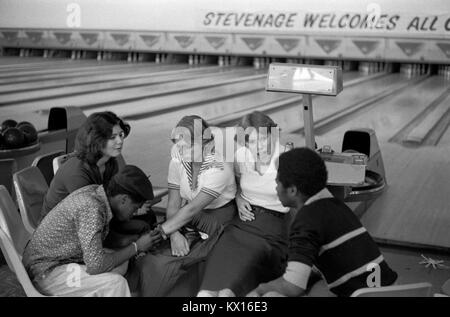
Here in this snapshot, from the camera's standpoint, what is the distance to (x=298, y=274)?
1.56 m

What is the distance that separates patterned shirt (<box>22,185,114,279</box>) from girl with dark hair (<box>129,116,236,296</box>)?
0.29 metres

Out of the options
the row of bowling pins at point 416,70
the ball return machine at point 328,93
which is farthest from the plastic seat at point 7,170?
the row of bowling pins at point 416,70

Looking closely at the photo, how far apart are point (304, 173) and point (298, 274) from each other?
30cm

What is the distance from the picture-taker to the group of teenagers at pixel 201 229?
5.37 feet

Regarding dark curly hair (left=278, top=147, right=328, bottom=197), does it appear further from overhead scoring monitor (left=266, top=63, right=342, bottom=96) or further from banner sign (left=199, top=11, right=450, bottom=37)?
banner sign (left=199, top=11, right=450, bottom=37)

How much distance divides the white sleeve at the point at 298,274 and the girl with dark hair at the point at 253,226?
315mm

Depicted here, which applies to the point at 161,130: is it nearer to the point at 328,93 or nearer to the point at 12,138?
the point at 12,138

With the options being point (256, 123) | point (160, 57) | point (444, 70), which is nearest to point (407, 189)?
point (256, 123)

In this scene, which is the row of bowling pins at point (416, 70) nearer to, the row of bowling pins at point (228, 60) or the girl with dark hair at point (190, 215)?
the row of bowling pins at point (228, 60)

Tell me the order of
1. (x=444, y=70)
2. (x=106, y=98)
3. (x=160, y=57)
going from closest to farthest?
1. (x=106, y=98)
2. (x=444, y=70)
3. (x=160, y=57)

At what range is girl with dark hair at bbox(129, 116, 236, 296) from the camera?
83.9 inches

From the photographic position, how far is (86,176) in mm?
2248
